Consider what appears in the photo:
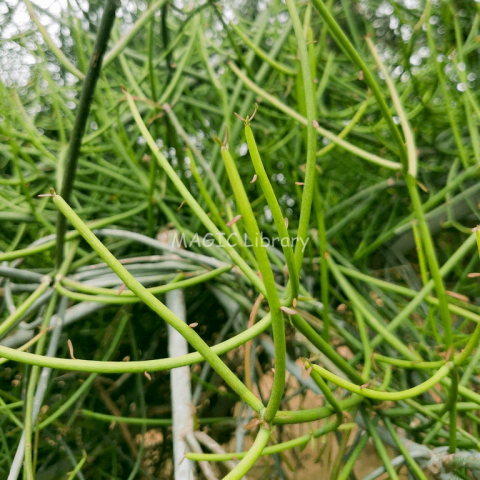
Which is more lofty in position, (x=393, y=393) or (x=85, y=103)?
(x=85, y=103)

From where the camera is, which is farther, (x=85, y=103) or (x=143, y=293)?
(x=85, y=103)

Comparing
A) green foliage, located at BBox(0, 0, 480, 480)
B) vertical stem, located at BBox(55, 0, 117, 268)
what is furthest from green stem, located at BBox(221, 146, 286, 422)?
vertical stem, located at BBox(55, 0, 117, 268)

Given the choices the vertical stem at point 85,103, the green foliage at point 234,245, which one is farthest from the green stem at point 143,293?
the vertical stem at point 85,103

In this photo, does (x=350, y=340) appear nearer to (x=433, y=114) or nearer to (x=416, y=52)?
(x=433, y=114)

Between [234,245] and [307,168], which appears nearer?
[307,168]

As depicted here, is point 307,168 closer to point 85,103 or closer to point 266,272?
point 266,272

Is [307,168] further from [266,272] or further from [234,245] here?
[234,245]

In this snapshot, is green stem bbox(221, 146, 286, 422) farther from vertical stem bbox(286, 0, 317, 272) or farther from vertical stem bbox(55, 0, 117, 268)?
vertical stem bbox(55, 0, 117, 268)

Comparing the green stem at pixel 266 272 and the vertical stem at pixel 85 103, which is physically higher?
the vertical stem at pixel 85 103

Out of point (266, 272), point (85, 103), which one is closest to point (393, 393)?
point (266, 272)

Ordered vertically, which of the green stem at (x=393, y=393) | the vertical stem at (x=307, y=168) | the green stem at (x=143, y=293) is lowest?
the green stem at (x=393, y=393)

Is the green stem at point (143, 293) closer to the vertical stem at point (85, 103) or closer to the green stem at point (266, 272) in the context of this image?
the green stem at point (266, 272)
